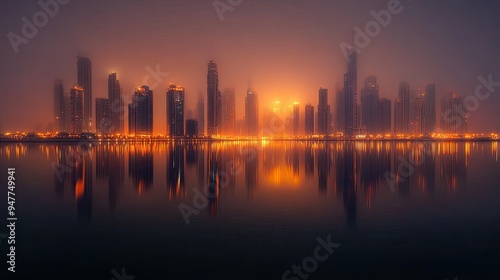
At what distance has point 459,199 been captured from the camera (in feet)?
72.2

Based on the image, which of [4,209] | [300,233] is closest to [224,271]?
[300,233]

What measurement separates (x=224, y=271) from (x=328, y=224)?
23.2 ft

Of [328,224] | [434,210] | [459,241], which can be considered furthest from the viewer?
[434,210]

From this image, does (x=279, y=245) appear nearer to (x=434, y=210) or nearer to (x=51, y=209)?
(x=434, y=210)

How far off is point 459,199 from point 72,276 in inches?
924

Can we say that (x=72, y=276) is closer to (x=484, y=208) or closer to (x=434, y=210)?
(x=434, y=210)

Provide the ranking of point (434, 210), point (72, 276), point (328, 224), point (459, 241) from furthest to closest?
point (434, 210), point (328, 224), point (459, 241), point (72, 276)

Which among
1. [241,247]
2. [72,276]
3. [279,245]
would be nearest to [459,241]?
[279,245]

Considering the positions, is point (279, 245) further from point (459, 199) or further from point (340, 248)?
point (459, 199)

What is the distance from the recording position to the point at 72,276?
1041 centimetres

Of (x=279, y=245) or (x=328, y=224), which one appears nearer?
(x=279, y=245)

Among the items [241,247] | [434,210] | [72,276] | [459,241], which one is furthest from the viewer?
[434,210]

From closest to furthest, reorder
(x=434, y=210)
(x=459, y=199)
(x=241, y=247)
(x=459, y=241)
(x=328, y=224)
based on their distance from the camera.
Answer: (x=241, y=247) → (x=459, y=241) → (x=328, y=224) → (x=434, y=210) → (x=459, y=199)

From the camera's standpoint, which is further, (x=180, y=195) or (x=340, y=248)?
(x=180, y=195)
